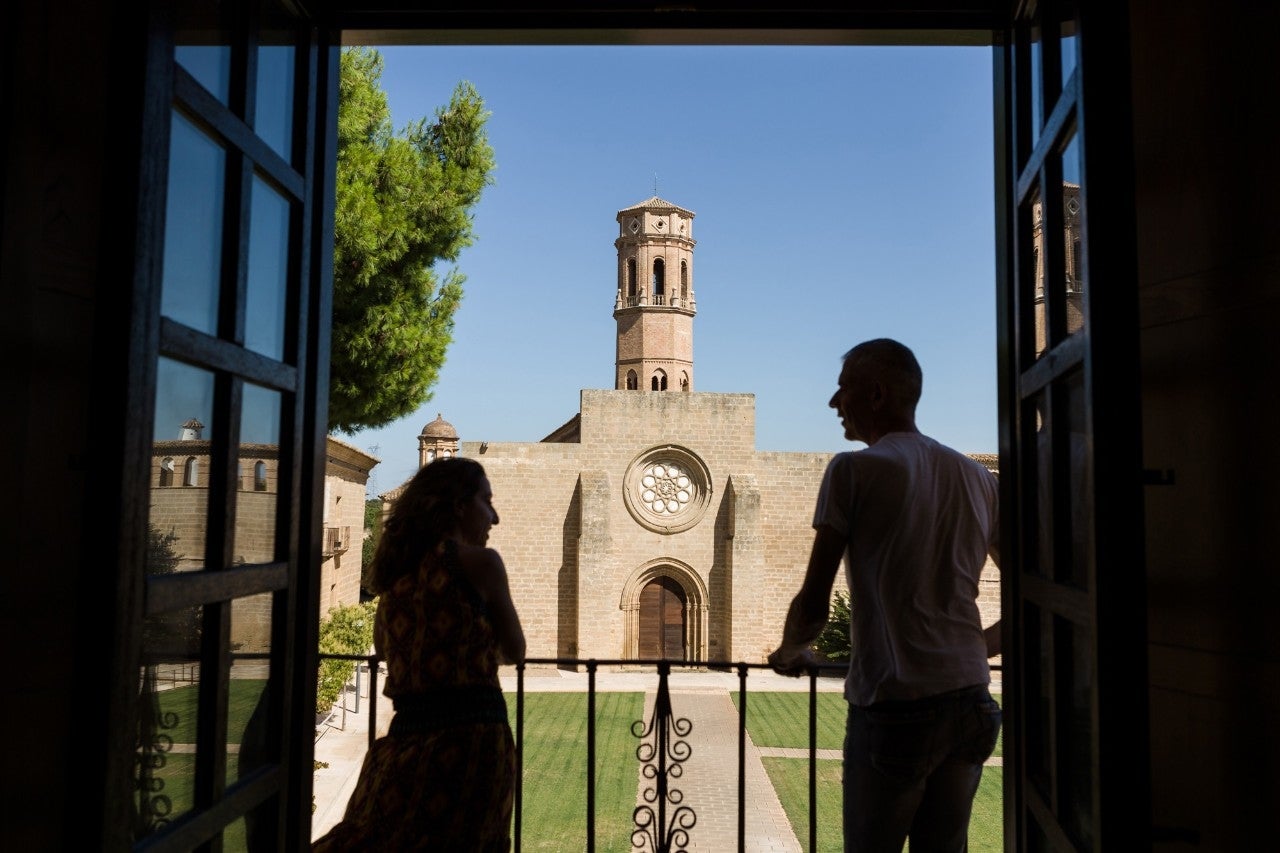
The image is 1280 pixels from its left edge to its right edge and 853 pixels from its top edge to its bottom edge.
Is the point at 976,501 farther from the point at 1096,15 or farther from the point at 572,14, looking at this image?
the point at 572,14

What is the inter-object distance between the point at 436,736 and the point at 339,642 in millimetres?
12580

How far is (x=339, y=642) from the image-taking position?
544 inches

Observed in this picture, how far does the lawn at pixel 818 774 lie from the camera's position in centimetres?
1025

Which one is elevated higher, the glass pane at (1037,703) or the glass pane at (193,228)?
the glass pane at (193,228)

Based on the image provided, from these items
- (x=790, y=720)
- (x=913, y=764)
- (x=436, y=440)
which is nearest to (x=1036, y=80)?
(x=913, y=764)

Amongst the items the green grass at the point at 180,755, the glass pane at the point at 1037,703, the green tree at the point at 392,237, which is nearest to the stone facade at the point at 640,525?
the green tree at the point at 392,237

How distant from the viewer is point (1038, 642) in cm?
182

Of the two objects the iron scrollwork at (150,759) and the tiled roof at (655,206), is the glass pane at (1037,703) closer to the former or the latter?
the iron scrollwork at (150,759)

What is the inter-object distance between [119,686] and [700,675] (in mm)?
20353

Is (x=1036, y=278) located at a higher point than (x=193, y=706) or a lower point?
higher

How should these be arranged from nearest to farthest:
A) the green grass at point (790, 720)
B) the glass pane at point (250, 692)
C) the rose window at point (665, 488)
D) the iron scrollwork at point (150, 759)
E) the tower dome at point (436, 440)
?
the iron scrollwork at point (150, 759) < the glass pane at point (250, 692) < the green grass at point (790, 720) < the rose window at point (665, 488) < the tower dome at point (436, 440)

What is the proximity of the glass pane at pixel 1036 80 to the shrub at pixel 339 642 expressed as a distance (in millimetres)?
12026

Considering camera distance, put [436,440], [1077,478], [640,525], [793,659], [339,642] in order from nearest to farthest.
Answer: [1077,478]
[793,659]
[339,642]
[640,525]
[436,440]

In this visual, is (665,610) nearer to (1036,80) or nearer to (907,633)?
(907,633)
